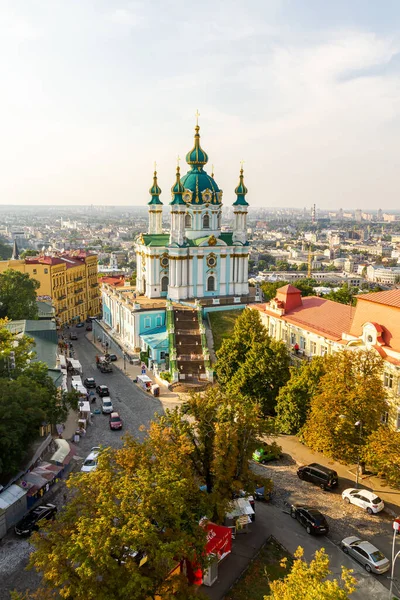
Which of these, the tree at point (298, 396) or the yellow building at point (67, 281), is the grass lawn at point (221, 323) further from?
the yellow building at point (67, 281)

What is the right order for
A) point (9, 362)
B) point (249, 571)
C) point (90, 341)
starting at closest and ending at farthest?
point (249, 571) → point (9, 362) → point (90, 341)

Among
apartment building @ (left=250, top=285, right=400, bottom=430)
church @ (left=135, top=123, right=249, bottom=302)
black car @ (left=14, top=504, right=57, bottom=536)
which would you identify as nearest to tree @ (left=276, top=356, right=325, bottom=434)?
apartment building @ (left=250, top=285, right=400, bottom=430)

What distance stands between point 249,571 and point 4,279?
43.4 metres

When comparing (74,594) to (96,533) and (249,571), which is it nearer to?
(96,533)

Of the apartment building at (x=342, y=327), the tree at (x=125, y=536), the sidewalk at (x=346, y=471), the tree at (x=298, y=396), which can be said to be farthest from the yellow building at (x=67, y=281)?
the tree at (x=125, y=536)

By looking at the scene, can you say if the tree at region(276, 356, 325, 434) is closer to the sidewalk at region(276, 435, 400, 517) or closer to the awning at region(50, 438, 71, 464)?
the sidewalk at region(276, 435, 400, 517)

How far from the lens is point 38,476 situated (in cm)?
2767

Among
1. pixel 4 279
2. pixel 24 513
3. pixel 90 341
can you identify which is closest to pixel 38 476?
pixel 24 513

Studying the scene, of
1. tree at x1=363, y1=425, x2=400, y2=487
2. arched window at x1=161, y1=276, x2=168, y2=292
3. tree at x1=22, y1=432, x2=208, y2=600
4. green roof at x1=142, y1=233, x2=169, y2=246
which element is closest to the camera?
tree at x1=22, y1=432, x2=208, y2=600

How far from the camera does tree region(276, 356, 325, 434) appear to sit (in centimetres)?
3222

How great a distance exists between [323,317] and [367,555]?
69.8 ft

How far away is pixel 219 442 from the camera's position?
2230 centimetres

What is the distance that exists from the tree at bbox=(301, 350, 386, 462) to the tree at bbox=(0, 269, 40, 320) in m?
36.4

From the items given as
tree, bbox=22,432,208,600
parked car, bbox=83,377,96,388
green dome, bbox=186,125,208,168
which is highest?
green dome, bbox=186,125,208,168
